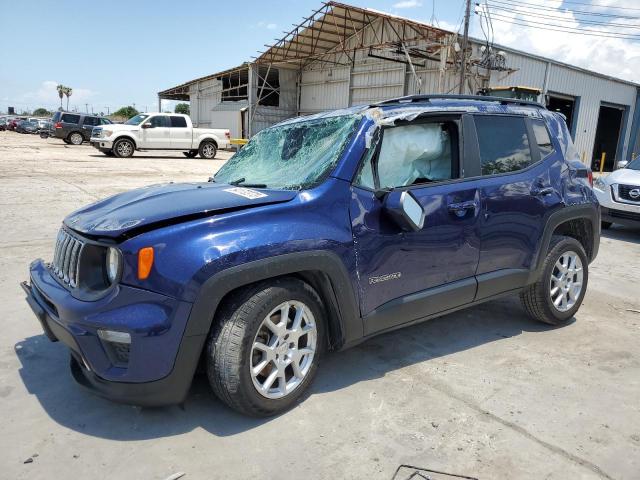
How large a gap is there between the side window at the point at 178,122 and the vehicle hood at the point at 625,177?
1702 cm

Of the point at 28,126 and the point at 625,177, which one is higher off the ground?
the point at 28,126

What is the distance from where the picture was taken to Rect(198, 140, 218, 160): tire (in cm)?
2200

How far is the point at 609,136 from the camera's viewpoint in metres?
29.4

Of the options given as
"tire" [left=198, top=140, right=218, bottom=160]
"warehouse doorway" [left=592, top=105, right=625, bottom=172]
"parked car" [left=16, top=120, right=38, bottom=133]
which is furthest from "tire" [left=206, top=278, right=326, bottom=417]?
"parked car" [left=16, top=120, right=38, bottom=133]

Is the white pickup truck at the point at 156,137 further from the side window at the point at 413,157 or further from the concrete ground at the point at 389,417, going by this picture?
the side window at the point at 413,157

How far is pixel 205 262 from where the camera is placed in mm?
2436

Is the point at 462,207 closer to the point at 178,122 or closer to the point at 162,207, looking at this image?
the point at 162,207

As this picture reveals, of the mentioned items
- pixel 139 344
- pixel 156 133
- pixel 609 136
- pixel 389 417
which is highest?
pixel 609 136

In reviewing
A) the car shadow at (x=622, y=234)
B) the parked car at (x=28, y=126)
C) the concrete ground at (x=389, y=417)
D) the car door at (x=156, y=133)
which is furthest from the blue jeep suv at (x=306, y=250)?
the parked car at (x=28, y=126)

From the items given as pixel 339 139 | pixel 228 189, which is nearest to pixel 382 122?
pixel 339 139

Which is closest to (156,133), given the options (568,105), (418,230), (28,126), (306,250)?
(418,230)

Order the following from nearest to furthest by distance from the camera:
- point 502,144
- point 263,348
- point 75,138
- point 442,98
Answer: point 263,348 → point 442,98 → point 502,144 → point 75,138

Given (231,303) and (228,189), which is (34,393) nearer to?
(231,303)

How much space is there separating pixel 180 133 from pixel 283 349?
20011mm
